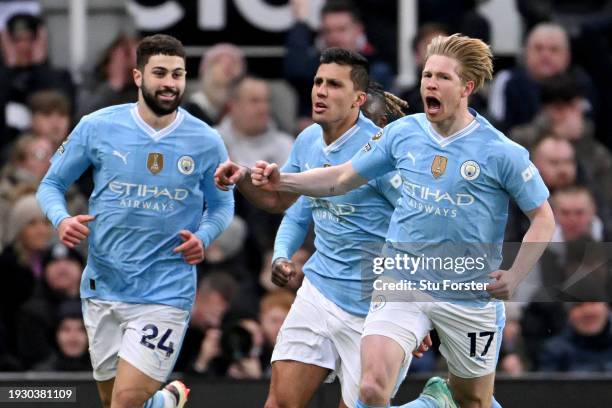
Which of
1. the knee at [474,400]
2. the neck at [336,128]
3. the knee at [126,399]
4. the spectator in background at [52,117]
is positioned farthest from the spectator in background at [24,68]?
the knee at [474,400]

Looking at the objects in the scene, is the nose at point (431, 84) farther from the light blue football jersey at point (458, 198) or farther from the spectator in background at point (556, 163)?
the spectator in background at point (556, 163)

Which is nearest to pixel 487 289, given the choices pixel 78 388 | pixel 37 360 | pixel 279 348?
pixel 279 348

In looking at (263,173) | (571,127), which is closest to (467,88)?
(263,173)

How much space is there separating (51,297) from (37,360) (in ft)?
1.62

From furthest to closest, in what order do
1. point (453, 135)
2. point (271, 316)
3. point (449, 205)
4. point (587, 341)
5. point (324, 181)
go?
point (271, 316) < point (587, 341) < point (324, 181) < point (453, 135) < point (449, 205)

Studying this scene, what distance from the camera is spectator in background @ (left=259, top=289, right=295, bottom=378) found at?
39.9ft

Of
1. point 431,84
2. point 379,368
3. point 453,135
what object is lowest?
point 379,368

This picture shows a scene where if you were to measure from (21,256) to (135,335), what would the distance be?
3423mm

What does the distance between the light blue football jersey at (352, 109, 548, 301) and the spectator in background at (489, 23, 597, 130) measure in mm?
4213

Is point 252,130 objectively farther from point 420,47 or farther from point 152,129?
point 152,129

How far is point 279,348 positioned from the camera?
9.55m

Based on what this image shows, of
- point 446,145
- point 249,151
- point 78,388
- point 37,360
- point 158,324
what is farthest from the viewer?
point 249,151

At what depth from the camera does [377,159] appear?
9.23 m

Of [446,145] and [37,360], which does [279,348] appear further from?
[37,360]
